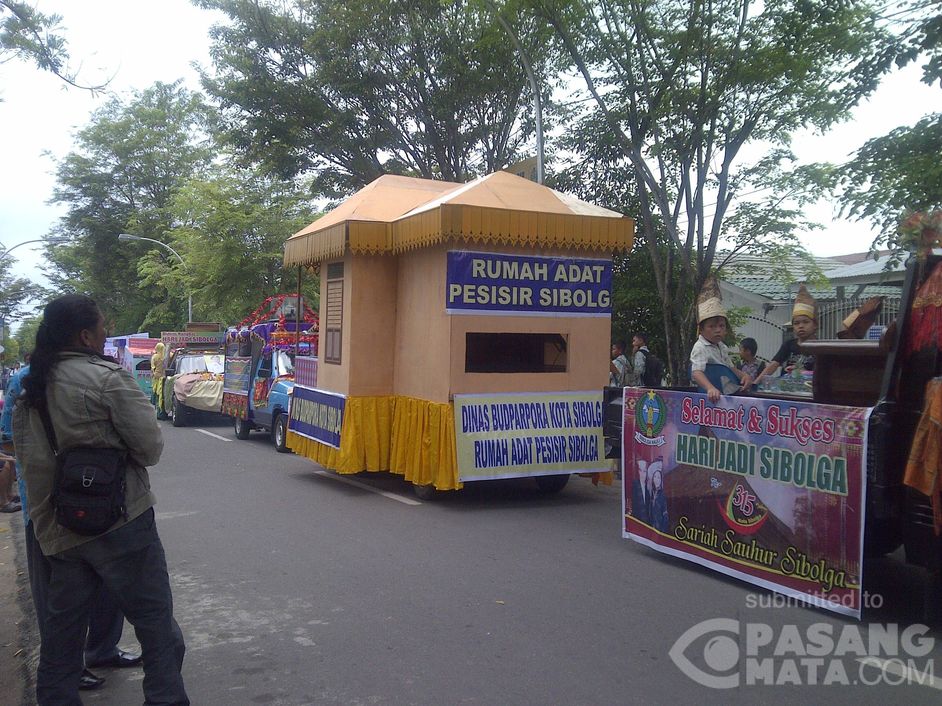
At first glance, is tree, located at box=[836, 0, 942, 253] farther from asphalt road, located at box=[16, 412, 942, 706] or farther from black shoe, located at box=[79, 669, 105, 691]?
black shoe, located at box=[79, 669, 105, 691]

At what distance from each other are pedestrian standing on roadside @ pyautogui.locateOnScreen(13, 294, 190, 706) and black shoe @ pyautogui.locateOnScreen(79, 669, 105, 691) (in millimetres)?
745

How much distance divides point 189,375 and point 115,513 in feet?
53.8

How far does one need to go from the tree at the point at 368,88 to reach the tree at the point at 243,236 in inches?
298

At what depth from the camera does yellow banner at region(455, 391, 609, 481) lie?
8891mm

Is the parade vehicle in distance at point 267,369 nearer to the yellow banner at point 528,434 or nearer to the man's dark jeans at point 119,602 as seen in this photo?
the yellow banner at point 528,434

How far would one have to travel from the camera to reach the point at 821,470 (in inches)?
205

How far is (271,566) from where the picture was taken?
259 inches

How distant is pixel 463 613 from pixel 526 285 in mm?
4520

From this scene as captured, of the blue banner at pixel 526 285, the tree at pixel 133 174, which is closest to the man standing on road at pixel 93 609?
the blue banner at pixel 526 285

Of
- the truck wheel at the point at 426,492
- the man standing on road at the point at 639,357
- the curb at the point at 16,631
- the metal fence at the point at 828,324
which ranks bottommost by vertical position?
the curb at the point at 16,631

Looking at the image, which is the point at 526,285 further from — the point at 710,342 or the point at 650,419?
the point at 650,419

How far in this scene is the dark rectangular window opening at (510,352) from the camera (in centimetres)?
1062

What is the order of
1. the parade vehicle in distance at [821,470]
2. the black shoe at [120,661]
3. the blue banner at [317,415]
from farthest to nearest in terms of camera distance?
the blue banner at [317,415] < the parade vehicle in distance at [821,470] < the black shoe at [120,661]

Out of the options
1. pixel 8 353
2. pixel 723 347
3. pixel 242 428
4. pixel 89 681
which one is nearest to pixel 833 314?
pixel 723 347
